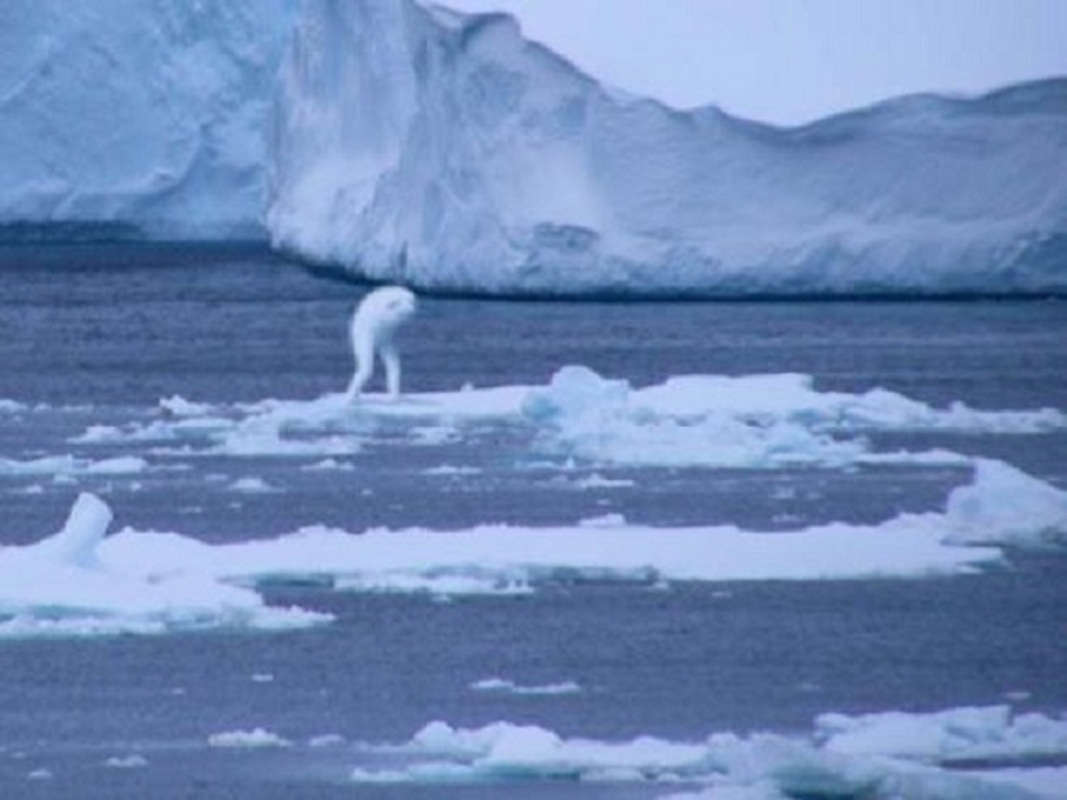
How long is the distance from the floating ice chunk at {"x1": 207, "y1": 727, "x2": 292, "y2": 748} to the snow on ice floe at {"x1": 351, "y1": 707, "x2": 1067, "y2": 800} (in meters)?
0.21

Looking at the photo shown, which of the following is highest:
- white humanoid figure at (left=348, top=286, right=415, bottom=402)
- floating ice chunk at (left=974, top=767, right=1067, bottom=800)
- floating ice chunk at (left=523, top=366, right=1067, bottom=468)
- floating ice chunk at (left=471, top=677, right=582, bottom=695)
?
white humanoid figure at (left=348, top=286, right=415, bottom=402)

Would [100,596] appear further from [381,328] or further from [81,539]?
[381,328]

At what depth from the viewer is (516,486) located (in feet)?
37.7

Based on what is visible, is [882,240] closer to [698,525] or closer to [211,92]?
[698,525]

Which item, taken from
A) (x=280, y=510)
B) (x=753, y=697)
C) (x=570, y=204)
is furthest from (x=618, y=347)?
(x=753, y=697)

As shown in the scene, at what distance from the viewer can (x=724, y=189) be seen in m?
20.8

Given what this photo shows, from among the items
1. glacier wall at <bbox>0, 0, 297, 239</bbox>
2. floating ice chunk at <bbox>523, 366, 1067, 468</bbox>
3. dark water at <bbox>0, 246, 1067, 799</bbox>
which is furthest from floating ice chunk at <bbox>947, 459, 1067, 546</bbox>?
glacier wall at <bbox>0, 0, 297, 239</bbox>

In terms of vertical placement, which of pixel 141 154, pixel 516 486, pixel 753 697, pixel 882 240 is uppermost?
pixel 141 154

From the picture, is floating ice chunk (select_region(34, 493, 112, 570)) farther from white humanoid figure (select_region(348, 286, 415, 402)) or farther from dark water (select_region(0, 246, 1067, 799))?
white humanoid figure (select_region(348, 286, 415, 402))

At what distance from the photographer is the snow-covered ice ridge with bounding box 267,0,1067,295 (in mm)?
20516

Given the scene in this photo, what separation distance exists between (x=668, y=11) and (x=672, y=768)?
15.8 meters

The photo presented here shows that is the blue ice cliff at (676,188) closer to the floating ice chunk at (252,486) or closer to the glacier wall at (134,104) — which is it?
the glacier wall at (134,104)

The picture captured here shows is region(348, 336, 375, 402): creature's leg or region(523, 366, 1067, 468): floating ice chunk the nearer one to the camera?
region(523, 366, 1067, 468): floating ice chunk

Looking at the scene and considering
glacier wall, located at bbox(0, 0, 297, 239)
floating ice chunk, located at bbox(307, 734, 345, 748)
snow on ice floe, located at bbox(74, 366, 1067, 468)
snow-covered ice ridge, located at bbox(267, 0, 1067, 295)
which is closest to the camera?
floating ice chunk, located at bbox(307, 734, 345, 748)
